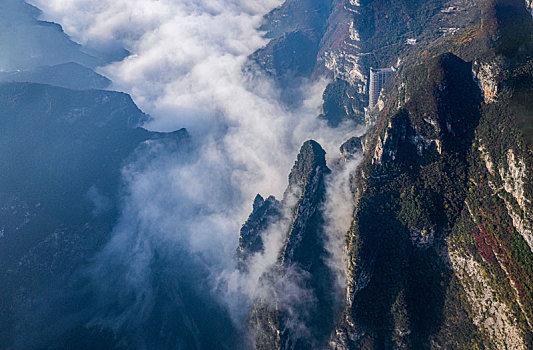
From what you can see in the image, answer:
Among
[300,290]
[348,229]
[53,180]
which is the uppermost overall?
[348,229]

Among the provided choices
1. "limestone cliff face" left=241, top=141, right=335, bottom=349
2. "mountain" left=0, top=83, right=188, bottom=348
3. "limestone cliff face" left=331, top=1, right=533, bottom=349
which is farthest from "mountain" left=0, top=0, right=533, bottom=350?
"mountain" left=0, top=83, right=188, bottom=348

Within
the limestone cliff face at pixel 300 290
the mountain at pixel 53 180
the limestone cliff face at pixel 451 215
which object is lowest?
the mountain at pixel 53 180

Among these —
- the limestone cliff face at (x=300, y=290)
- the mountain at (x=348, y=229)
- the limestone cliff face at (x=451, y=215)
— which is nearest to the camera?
the limestone cliff face at (x=451, y=215)

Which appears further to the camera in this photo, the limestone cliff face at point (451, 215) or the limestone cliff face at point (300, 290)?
the limestone cliff face at point (300, 290)

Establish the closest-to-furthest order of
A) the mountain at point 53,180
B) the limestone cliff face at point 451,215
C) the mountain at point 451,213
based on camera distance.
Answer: the limestone cliff face at point 451,215 < the mountain at point 451,213 < the mountain at point 53,180

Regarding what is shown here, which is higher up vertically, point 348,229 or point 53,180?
point 348,229

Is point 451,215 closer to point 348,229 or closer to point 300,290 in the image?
point 348,229

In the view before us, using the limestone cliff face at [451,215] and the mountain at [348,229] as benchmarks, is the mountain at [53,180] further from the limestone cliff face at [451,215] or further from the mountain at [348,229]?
the limestone cliff face at [451,215]

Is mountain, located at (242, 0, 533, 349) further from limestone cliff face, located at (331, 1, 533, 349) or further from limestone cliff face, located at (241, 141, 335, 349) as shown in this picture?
limestone cliff face, located at (241, 141, 335, 349)

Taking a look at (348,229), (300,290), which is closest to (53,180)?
(300,290)

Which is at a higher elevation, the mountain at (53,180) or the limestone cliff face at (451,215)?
the limestone cliff face at (451,215)

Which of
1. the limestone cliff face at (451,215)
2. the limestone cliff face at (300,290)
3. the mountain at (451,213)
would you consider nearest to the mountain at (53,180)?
the limestone cliff face at (300,290)
